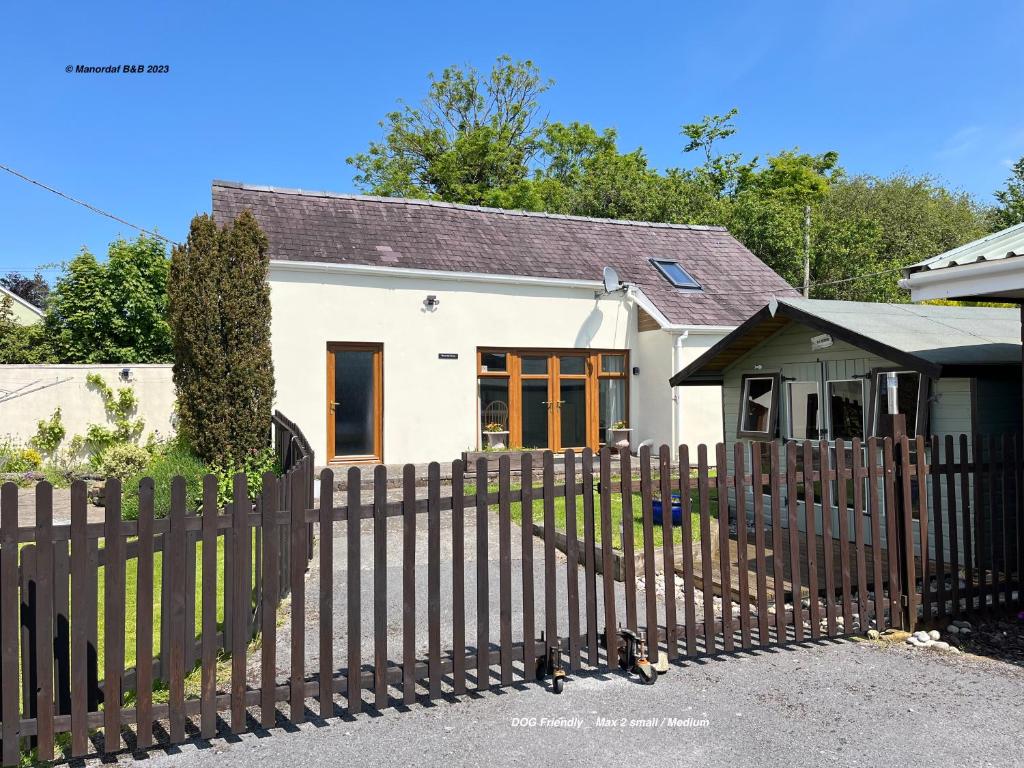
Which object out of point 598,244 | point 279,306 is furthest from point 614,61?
point 279,306

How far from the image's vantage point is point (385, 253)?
14055mm

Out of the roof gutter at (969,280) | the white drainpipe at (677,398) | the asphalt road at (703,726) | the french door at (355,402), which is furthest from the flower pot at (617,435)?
the asphalt road at (703,726)

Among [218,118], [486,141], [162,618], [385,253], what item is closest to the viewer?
[162,618]

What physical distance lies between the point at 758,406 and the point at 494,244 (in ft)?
26.3

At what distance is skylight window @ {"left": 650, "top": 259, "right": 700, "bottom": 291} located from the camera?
16.3 m

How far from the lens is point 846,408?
8281 mm

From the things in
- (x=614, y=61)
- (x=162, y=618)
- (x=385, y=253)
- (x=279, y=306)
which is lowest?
(x=162, y=618)

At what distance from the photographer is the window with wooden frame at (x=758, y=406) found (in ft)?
30.2

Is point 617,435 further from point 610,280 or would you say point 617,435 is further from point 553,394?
point 610,280

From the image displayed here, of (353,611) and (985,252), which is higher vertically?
(985,252)

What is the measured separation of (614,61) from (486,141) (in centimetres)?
1383

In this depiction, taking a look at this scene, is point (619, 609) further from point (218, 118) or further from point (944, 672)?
point (218, 118)

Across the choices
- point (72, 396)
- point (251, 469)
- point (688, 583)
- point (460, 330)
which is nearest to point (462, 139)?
point (460, 330)

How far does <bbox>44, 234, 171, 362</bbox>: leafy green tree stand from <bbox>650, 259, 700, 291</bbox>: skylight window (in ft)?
43.0
